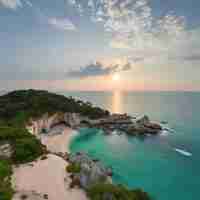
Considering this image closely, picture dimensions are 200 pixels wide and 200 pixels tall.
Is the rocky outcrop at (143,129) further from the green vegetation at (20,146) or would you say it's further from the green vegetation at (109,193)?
the green vegetation at (109,193)

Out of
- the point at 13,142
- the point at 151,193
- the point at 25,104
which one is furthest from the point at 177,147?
the point at 25,104

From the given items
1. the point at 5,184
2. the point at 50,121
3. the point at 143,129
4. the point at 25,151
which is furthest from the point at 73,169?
the point at 143,129

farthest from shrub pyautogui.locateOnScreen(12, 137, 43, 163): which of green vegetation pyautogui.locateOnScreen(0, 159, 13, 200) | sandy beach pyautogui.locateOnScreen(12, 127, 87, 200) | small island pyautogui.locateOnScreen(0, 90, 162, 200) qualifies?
green vegetation pyautogui.locateOnScreen(0, 159, 13, 200)

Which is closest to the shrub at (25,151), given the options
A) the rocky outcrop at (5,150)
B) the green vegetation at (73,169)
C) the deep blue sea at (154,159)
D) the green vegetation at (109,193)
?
the rocky outcrop at (5,150)

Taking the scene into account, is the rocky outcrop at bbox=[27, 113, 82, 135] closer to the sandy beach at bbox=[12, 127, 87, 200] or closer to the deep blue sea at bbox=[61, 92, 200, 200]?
the deep blue sea at bbox=[61, 92, 200, 200]

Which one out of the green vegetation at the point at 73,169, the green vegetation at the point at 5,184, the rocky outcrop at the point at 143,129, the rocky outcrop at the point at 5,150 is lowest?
the rocky outcrop at the point at 143,129
